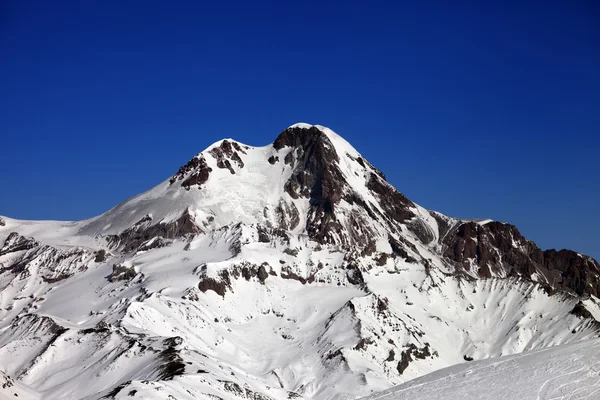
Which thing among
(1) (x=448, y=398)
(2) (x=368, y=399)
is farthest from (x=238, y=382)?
(1) (x=448, y=398)

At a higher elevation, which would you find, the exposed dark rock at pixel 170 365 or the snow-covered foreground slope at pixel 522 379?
the exposed dark rock at pixel 170 365

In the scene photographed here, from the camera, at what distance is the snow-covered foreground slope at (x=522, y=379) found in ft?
220

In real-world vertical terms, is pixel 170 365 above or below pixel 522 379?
above

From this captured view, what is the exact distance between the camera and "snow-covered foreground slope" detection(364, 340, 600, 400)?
2638 inches

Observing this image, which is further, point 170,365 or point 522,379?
point 170,365

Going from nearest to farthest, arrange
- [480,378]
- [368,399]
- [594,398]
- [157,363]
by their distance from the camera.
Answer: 1. [594,398]
2. [480,378]
3. [368,399]
4. [157,363]

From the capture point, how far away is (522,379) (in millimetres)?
72062

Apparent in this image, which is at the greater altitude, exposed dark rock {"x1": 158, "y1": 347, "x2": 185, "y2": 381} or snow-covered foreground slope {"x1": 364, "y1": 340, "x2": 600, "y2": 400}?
exposed dark rock {"x1": 158, "y1": 347, "x2": 185, "y2": 381}

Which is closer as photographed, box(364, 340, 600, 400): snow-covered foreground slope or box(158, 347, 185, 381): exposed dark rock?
box(364, 340, 600, 400): snow-covered foreground slope

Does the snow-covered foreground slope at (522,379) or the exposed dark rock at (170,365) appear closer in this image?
the snow-covered foreground slope at (522,379)

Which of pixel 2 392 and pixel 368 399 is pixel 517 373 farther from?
pixel 2 392

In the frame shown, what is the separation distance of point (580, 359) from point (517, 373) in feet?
16.7

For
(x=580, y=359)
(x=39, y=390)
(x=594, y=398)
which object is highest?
(x=39, y=390)

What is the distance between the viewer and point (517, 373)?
245ft
